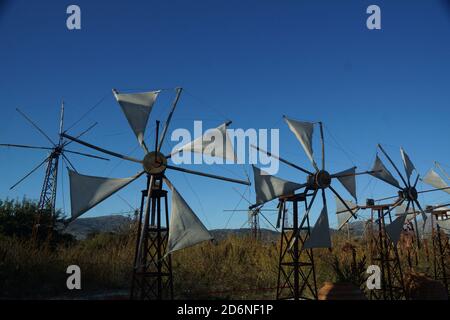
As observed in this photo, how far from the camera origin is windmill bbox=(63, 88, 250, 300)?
949 cm

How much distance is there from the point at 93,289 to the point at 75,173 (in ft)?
32.1

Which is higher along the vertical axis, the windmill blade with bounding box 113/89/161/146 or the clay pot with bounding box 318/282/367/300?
the windmill blade with bounding box 113/89/161/146

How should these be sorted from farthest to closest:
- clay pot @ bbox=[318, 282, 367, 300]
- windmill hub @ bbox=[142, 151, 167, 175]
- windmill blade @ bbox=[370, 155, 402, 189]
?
windmill blade @ bbox=[370, 155, 402, 189] < clay pot @ bbox=[318, 282, 367, 300] < windmill hub @ bbox=[142, 151, 167, 175]

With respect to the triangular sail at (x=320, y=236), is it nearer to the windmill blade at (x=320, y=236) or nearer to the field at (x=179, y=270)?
the windmill blade at (x=320, y=236)

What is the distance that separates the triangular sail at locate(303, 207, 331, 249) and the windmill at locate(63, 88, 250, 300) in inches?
125

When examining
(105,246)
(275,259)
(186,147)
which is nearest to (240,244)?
(275,259)

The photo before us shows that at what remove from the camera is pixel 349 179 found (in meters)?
14.3

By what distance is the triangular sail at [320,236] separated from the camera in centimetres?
1192

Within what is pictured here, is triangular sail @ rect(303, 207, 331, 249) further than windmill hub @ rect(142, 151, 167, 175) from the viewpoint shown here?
Yes

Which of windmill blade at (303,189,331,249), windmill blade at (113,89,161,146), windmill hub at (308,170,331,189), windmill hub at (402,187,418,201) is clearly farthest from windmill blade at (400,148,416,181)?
windmill blade at (113,89,161,146)

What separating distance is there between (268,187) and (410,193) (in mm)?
6631

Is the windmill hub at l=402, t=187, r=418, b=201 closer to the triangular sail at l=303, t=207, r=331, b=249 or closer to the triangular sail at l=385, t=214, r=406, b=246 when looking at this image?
the triangular sail at l=385, t=214, r=406, b=246
